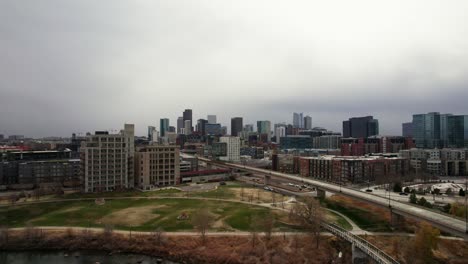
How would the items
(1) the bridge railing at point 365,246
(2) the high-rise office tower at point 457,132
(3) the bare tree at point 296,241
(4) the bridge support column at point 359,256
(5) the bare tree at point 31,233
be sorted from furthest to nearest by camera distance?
(2) the high-rise office tower at point 457,132 < (5) the bare tree at point 31,233 < (3) the bare tree at point 296,241 < (4) the bridge support column at point 359,256 < (1) the bridge railing at point 365,246

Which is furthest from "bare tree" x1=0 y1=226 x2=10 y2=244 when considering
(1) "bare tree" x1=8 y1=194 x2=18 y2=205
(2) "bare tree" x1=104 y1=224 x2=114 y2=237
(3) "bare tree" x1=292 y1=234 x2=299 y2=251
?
(3) "bare tree" x1=292 y1=234 x2=299 y2=251

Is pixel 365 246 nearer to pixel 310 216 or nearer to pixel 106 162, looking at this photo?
pixel 310 216

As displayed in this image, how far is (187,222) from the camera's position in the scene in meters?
52.3

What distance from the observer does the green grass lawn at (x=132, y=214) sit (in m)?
51.3

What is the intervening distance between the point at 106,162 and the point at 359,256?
6318cm

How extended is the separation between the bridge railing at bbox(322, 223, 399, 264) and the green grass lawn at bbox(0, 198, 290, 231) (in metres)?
7.50

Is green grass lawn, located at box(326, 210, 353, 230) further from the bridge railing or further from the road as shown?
the road

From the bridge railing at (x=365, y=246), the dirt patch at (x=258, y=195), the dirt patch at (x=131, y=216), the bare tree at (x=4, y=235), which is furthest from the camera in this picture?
the dirt patch at (x=258, y=195)

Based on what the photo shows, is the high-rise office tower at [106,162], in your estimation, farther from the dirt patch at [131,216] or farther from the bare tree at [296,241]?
the bare tree at [296,241]

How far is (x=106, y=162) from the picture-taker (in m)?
79.6

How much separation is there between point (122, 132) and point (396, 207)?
223 ft

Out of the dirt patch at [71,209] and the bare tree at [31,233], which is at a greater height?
the dirt patch at [71,209]

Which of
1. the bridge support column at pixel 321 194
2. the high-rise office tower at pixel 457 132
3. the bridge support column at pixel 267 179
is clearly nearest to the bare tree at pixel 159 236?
the bridge support column at pixel 321 194

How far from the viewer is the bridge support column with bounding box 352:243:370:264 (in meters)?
37.4
